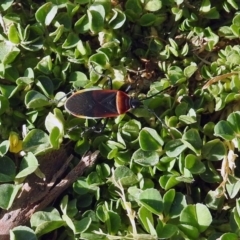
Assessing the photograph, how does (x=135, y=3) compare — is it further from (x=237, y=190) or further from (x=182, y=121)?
(x=237, y=190)

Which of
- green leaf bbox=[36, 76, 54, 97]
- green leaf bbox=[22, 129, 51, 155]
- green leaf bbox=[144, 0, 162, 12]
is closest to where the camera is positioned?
green leaf bbox=[22, 129, 51, 155]

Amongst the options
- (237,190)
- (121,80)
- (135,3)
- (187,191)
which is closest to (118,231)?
(187,191)

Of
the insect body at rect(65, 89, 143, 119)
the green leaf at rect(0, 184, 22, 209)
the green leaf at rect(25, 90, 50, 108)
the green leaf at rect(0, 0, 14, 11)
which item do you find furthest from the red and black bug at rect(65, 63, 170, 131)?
the green leaf at rect(0, 0, 14, 11)

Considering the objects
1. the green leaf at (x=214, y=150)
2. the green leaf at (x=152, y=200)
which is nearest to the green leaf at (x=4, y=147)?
the green leaf at (x=152, y=200)

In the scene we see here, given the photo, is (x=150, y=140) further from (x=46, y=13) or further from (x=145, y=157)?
(x=46, y=13)

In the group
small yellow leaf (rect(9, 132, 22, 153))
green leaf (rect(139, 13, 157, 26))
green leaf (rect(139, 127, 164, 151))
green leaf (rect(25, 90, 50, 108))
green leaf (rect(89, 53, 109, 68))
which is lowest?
green leaf (rect(139, 127, 164, 151))

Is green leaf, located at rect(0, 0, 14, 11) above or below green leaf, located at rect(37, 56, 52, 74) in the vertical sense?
above

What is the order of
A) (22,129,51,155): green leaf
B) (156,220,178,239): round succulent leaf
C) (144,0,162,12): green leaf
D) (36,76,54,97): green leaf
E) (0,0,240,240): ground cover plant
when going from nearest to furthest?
(156,220,178,239): round succulent leaf → (0,0,240,240): ground cover plant → (22,129,51,155): green leaf → (36,76,54,97): green leaf → (144,0,162,12): green leaf

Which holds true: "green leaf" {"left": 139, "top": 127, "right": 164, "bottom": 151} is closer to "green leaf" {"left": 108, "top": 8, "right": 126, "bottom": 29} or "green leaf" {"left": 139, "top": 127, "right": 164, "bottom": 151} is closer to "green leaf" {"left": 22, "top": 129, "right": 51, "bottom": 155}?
"green leaf" {"left": 22, "top": 129, "right": 51, "bottom": 155}
